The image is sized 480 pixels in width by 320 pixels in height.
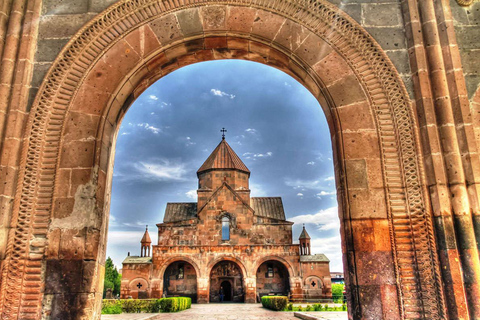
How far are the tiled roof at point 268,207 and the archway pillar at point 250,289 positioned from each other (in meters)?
7.18

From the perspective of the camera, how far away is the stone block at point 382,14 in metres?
5.09

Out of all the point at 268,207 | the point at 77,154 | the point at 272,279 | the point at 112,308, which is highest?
the point at 268,207

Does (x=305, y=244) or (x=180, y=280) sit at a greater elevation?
(x=305, y=244)

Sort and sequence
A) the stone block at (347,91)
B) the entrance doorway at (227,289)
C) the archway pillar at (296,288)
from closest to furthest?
1. the stone block at (347,91)
2. the archway pillar at (296,288)
3. the entrance doorway at (227,289)

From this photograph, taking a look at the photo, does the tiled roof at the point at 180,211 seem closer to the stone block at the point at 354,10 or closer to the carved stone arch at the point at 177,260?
the carved stone arch at the point at 177,260

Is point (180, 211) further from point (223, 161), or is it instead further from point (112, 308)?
point (112, 308)

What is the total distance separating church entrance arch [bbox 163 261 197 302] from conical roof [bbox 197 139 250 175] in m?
8.59

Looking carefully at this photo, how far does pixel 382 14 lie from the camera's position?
16.8ft

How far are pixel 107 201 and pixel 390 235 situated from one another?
3.69 m

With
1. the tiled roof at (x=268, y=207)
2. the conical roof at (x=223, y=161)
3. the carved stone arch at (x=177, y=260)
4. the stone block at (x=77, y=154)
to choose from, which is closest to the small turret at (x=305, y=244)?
the tiled roof at (x=268, y=207)

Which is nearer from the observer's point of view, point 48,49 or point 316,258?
point 48,49

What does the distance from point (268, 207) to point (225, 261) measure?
24.0 feet

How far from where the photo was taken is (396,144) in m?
4.61

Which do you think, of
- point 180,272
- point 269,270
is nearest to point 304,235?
point 269,270
